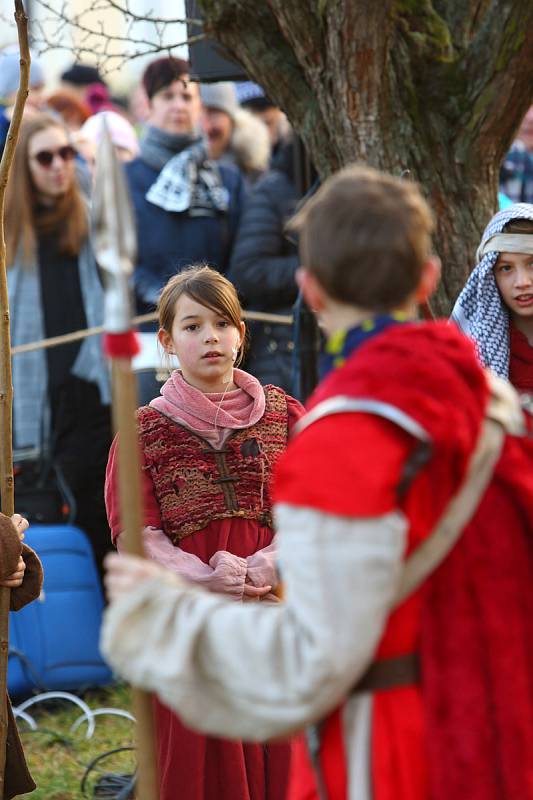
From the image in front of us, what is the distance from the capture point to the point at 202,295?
3820mm

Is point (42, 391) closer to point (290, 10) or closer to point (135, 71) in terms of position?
point (290, 10)

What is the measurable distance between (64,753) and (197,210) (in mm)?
3084

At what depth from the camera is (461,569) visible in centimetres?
225

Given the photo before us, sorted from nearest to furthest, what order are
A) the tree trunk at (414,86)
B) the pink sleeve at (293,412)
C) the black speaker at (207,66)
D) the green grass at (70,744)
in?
the pink sleeve at (293,412) < the tree trunk at (414,86) < the green grass at (70,744) < the black speaker at (207,66)

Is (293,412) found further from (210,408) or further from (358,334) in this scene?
(358,334)

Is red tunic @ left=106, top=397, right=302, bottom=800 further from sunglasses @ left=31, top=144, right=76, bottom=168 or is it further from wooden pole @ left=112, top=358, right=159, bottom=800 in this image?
sunglasses @ left=31, top=144, right=76, bottom=168

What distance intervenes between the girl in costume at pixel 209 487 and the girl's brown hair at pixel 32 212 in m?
3.15

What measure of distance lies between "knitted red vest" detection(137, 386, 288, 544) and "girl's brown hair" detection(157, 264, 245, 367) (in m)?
0.30

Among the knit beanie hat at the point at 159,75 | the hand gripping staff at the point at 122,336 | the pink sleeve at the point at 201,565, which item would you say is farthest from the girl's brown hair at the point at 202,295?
the knit beanie hat at the point at 159,75

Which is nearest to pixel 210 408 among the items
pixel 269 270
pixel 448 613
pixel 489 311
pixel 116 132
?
pixel 489 311

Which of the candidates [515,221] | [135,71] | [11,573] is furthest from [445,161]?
[135,71]

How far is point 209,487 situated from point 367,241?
66.1 inches

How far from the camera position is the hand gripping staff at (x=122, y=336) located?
7.44 ft

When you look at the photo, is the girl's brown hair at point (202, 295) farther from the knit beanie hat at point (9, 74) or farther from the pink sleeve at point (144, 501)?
the knit beanie hat at point (9, 74)
